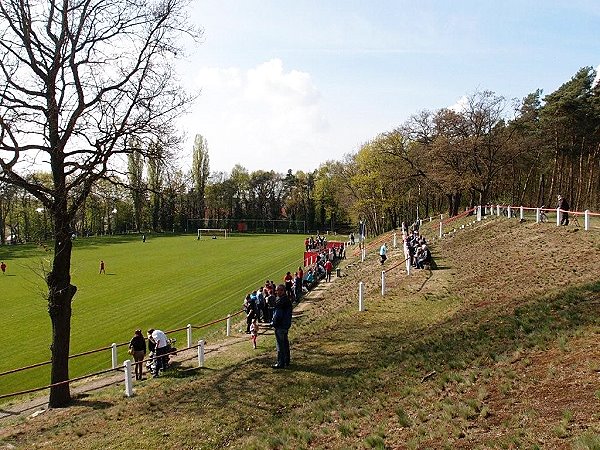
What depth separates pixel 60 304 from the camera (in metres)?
12.5

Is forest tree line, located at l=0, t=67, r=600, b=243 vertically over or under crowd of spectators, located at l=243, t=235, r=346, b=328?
over

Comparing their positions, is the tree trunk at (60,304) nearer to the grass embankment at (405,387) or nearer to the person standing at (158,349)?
the grass embankment at (405,387)

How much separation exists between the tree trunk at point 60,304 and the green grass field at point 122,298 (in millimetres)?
→ 379

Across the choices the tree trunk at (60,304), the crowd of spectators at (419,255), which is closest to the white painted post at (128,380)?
the tree trunk at (60,304)

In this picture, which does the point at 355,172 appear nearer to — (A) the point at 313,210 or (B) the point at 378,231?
(B) the point at 378,231

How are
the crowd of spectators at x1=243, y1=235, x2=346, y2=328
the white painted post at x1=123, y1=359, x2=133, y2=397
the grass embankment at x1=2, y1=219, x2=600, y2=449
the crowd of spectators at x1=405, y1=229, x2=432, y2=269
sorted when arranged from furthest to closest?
the crowd of spectators at x1=405, y1=229, x2=432, y2=269
the crowd of spectators at x1=243, y1=235, x2=346, y2=328
the white painted post at x1=123, y1=359, x2=133, y2=397
the grass embankment at x1=2, y1=219, x2=600, y2=449

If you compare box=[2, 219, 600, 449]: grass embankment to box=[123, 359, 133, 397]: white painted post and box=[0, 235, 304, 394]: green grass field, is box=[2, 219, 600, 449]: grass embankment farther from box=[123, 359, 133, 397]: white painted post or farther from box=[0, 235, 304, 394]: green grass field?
box=[0, 235, 304, 394]: green grass field

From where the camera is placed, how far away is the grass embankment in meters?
7.02

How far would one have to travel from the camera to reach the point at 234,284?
3509 cm

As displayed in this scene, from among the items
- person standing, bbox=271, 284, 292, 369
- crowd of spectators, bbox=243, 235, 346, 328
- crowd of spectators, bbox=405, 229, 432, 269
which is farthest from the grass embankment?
crowd of spectators, bbox=405, 229, 432, 269

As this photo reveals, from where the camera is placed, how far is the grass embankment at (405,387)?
7.02 metres

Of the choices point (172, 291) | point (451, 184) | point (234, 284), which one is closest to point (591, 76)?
point (451, 184)

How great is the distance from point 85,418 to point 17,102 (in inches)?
286

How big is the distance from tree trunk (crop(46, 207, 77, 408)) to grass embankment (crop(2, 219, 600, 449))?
0.72 metres
